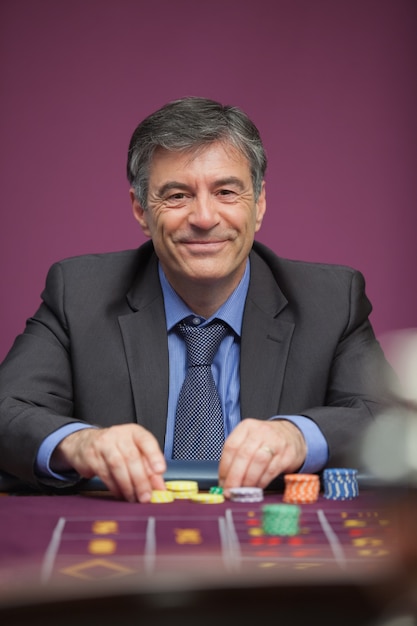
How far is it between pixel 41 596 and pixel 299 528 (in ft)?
1.88

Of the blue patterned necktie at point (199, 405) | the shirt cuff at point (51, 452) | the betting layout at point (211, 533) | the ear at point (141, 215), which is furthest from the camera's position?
the ear at point (141, 215)

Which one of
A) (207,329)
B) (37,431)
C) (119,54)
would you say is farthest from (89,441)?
(119,54)

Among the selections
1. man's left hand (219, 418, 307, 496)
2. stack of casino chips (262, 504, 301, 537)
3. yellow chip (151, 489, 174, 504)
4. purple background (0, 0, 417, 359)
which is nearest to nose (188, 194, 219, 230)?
man's left hand (219, 418, 307, 496)

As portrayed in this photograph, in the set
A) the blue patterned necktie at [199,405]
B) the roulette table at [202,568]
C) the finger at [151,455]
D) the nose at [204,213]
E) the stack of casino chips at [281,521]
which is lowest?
the blue patterned necktie at [199,405]

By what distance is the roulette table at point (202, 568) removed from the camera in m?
1.21

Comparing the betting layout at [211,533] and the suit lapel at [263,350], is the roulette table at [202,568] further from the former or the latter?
the suit lapel at [263,350]

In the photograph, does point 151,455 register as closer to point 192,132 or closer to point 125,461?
point 125,461

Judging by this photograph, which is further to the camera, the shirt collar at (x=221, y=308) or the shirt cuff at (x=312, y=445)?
the shirt collar at (x=221, y=308)

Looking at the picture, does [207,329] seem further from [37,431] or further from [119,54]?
[119,54]

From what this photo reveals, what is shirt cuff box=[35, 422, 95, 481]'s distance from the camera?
2344 millimetres

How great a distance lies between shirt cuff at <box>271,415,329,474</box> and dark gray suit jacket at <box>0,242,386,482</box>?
0.37 metres

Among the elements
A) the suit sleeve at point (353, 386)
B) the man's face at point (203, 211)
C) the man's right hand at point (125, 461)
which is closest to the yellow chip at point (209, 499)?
the man's right hand at point (125, 461)

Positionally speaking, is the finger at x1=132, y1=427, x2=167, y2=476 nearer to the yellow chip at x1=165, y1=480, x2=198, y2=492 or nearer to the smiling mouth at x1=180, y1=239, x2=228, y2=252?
the yellow chip at x1=165, y1=480, x2=198, y2=492

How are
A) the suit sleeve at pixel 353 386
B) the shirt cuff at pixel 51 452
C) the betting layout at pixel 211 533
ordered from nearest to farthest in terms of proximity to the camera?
the betting layout at pixel 211 533, the shirt cuff at pixel 51 452, the suit sleeve at pixel 353 386
